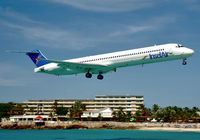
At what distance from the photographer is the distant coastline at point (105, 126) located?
132m

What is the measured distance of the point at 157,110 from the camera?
159875 mm

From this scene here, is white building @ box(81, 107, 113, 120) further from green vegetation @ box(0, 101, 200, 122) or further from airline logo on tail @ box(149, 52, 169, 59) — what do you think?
airline logo on tail @ box(149, 52, 169, 59)

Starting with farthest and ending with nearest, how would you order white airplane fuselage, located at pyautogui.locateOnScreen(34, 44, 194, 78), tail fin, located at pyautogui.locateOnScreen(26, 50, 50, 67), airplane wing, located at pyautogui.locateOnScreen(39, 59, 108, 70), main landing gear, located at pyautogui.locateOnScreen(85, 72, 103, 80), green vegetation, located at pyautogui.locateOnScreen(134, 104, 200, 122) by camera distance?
green vegetation, located at pyautogui.locateOnScreen(134, 104, 200, 122) < tail fin, located at pyautogui.locateOnScreen(26, 50, 50, 67) < main landing gear, located at pyautogui.locateOnScreen(85, 72, 103, 80) < airplane wing, located at pyautogui.locateOnScreen(39, 59, 108, 70) < white airplane fuselage, located at pyautogui.locateOnScreen(34, 44, 194, 78)

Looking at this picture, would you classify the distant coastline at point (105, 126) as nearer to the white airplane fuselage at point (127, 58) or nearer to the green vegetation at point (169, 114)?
the green vegetation at point (169, 114)

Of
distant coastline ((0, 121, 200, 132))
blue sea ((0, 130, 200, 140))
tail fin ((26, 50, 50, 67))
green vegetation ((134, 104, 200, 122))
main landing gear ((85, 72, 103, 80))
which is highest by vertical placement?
tail fin ((26, 50, 50, 67))

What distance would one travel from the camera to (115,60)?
53781mm

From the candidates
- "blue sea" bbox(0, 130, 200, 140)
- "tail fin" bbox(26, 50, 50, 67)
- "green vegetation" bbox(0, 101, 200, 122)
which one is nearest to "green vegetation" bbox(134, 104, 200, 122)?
"green vegetation" bbox(0, 101, 200, 122)

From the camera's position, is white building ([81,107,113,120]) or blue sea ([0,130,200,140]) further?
white building ([81,107,113,120])

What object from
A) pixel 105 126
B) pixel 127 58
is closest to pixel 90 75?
pixel 127 58

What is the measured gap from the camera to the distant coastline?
131875mm

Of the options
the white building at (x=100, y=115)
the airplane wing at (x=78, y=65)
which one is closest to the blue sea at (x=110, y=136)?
the white building at (x=100, y=115)

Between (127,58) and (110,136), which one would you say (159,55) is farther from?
(110,136)

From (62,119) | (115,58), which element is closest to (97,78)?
(115,58)

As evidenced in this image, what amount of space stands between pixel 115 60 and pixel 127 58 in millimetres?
2522
